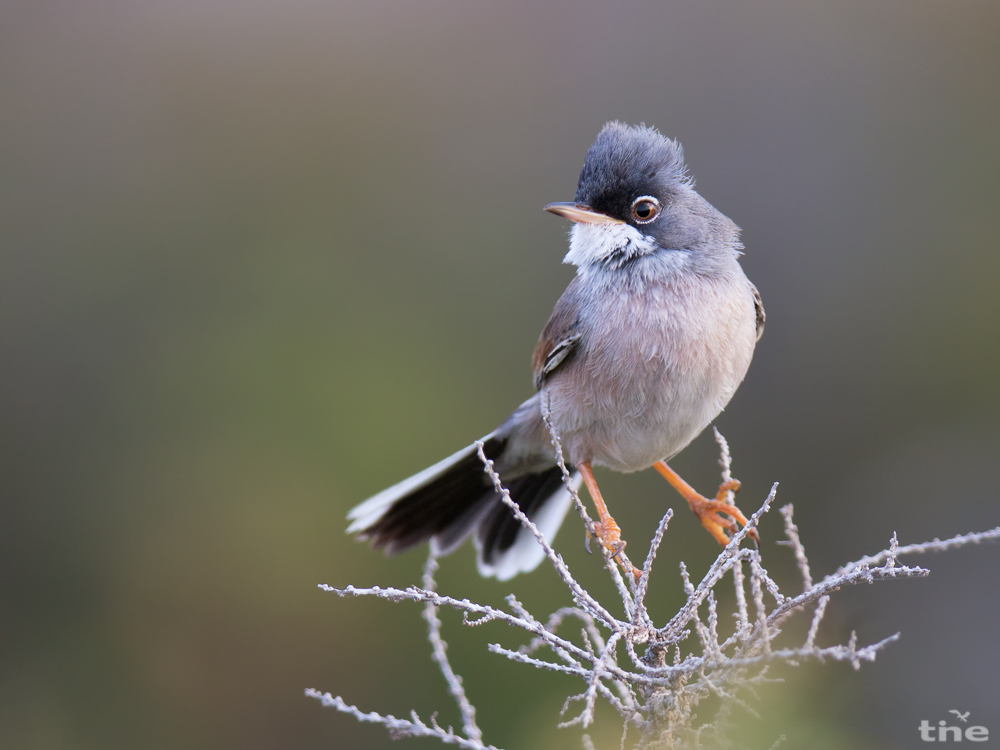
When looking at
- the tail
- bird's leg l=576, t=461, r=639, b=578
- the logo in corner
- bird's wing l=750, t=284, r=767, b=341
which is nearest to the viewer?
the logo in corner

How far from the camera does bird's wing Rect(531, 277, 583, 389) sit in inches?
160

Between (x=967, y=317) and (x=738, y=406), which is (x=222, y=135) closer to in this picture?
(x=738, y=406)

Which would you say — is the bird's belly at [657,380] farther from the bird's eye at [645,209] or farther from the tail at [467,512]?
the tail at [467,512]

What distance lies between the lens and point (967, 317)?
7.19 metres

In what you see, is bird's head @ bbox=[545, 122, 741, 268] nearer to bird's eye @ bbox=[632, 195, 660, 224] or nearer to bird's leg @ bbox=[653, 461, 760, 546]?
bird's eye @ bbox=[632, 195, 660, 224]

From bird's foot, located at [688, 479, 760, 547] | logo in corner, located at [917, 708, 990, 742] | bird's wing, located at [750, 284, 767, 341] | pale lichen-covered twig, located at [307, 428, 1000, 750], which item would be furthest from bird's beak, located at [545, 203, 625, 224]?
logo in corner, located at [917, 708, 990, 742]

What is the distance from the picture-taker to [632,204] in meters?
3.96

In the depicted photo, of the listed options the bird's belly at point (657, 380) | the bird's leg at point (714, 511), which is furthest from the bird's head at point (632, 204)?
the bird's leg at point (714, 511)

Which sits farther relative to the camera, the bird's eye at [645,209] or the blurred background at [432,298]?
the blurred background at [432,298]

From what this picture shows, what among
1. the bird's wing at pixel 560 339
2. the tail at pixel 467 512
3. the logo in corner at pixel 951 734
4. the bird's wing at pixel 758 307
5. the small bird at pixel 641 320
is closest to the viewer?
the logo in corner at pixel 951 734

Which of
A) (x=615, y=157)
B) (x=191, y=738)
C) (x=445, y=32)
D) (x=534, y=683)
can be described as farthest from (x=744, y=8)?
(x=191, y=738)

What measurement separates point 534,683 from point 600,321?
292 centimetres

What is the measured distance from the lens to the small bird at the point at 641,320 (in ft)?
12.5

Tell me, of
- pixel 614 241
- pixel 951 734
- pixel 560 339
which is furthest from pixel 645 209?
pixel 951 734
